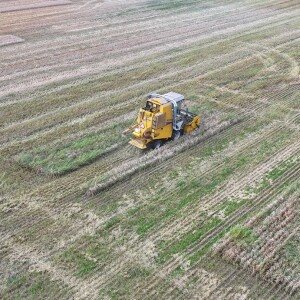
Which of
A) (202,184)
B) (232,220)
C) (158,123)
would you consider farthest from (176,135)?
(232,220)

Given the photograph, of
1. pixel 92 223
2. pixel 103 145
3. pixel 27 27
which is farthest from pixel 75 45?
pixel 92 223

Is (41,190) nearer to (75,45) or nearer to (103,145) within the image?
(103,145)

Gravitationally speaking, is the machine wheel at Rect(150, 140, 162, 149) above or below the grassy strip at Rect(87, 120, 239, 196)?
above

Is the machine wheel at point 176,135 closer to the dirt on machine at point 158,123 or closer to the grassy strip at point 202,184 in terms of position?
the dirt on machine at point 158,123

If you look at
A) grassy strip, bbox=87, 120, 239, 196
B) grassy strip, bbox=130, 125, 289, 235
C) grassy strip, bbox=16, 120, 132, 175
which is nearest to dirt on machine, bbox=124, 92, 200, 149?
Result: grassy strip, bbox=87, 120, 239, 196

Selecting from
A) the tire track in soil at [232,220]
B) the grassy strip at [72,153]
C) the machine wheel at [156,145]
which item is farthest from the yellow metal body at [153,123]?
the tire track in soil at [232,220]

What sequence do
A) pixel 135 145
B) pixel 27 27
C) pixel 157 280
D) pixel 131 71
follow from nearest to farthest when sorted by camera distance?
pixel 157 280 → pixel 135 145 → pixel 131 71 → pixel 27 27

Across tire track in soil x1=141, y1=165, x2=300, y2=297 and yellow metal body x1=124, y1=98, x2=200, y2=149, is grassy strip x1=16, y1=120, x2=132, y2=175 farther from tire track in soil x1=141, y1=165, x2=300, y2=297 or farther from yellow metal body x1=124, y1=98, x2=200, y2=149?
tire track in soil x1=141, y1=165, x2=300, y2=297
